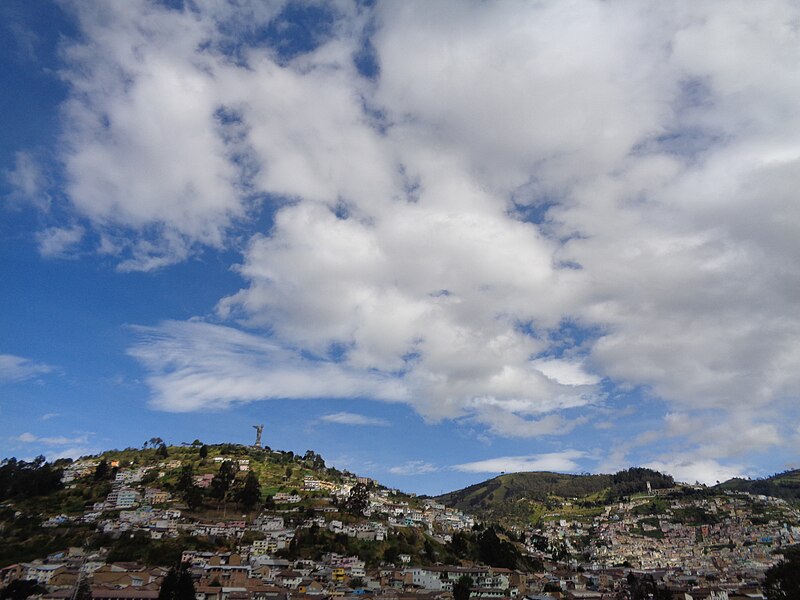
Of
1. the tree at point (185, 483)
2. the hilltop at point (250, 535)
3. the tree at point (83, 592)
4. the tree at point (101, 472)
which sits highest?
the tree at point (101, 472)

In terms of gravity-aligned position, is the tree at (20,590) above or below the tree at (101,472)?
below

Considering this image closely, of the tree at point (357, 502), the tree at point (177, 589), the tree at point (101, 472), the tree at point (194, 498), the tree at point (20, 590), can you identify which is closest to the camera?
the tree at point (177, 589)

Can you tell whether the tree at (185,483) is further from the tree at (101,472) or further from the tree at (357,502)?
the tree at (357,502)

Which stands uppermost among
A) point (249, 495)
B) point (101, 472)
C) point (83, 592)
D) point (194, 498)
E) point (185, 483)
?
Answer: point (101, 472)

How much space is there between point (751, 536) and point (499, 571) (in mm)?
138033

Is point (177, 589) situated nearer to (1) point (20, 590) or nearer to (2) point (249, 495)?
(1) point (20, 590)

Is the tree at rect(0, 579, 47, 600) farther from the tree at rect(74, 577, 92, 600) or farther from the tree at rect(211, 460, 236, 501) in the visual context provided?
the tree at rect(211, 460, 236, 501)

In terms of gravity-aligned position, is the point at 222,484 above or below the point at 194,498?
above

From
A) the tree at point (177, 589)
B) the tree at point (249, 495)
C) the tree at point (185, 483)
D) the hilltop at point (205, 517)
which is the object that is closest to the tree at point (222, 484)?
the hilltop at point (205, 517)

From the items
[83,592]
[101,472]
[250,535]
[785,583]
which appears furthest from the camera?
[101,472]

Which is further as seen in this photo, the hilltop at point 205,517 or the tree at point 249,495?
the tree at point 249,495

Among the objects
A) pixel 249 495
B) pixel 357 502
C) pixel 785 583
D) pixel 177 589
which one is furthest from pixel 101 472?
pixel 785 583

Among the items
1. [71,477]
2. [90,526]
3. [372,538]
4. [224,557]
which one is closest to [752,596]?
[372,538]

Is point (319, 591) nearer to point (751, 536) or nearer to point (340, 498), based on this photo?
point (340, 498)
